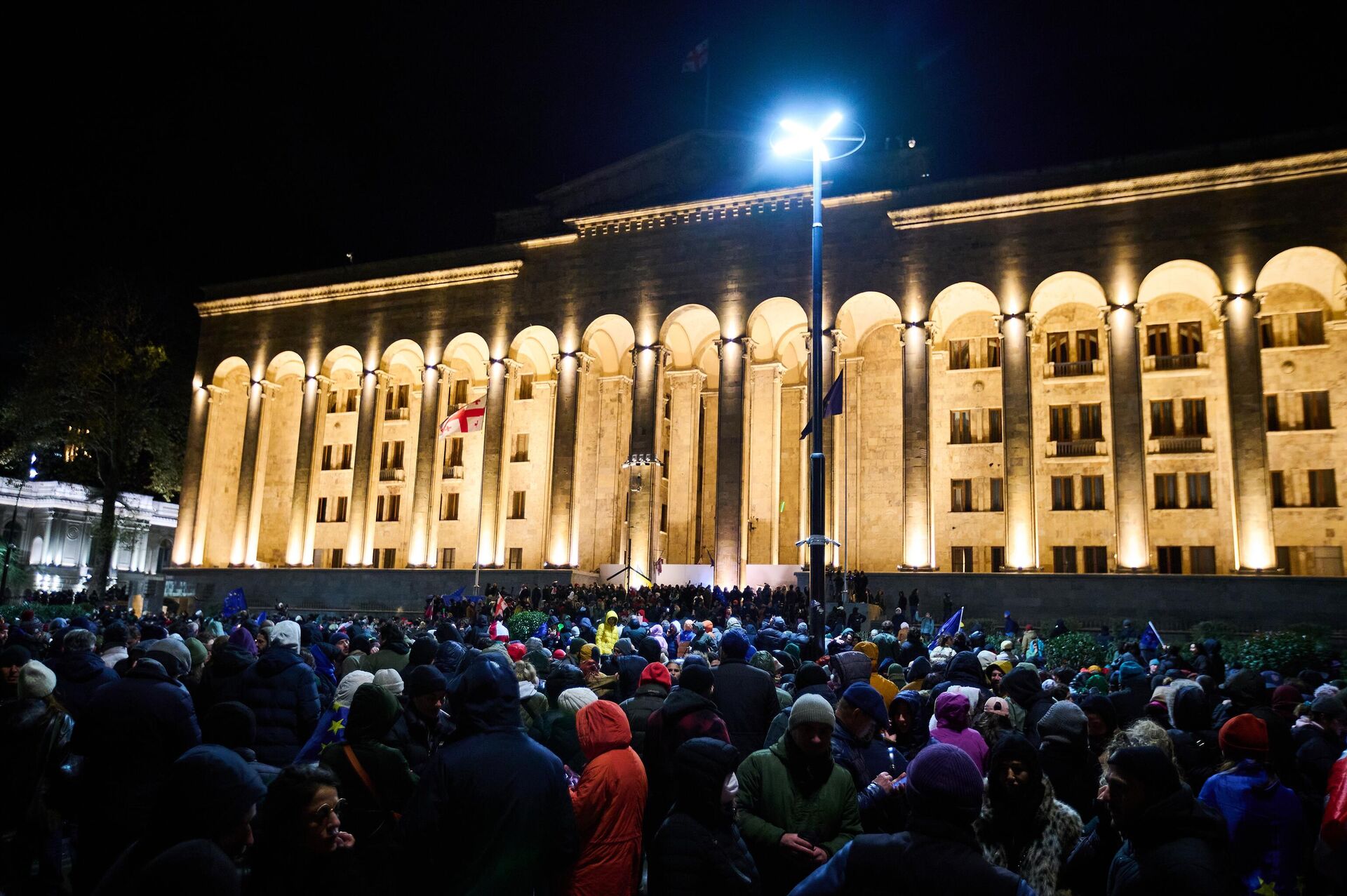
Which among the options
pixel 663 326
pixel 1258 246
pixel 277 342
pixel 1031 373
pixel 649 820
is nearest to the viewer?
pixel 649 820

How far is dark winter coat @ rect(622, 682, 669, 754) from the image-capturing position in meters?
6.09

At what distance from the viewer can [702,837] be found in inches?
167

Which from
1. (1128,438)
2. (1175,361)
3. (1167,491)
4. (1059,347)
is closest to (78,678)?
(1128,438)

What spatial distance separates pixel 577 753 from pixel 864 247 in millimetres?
30066

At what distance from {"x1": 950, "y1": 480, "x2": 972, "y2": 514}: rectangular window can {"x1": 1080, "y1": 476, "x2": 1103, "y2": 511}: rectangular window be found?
3.72 metres

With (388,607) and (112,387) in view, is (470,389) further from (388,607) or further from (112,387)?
(112,387)

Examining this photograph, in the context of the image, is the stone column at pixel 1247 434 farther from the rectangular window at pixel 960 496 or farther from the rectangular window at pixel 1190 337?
the rectangular window at pixel 960 496

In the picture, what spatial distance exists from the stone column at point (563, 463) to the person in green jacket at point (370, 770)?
31342 mm

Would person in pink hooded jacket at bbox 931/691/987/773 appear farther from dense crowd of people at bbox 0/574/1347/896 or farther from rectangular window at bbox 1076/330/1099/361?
rectangular window at bbox 1076/330/1099/361

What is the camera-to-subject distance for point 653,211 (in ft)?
121

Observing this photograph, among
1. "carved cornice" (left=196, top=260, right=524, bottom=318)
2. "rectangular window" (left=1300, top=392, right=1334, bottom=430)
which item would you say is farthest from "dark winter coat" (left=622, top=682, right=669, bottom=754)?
"carved cornice" (left=196, top=260, right=524, bottom=318)

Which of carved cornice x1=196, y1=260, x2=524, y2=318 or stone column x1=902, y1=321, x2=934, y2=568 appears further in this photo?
carved cornice x1=196, y1=260, x2=524, y2=318

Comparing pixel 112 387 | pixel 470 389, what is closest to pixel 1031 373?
pixel 470 389

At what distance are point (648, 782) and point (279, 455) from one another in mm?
43986
